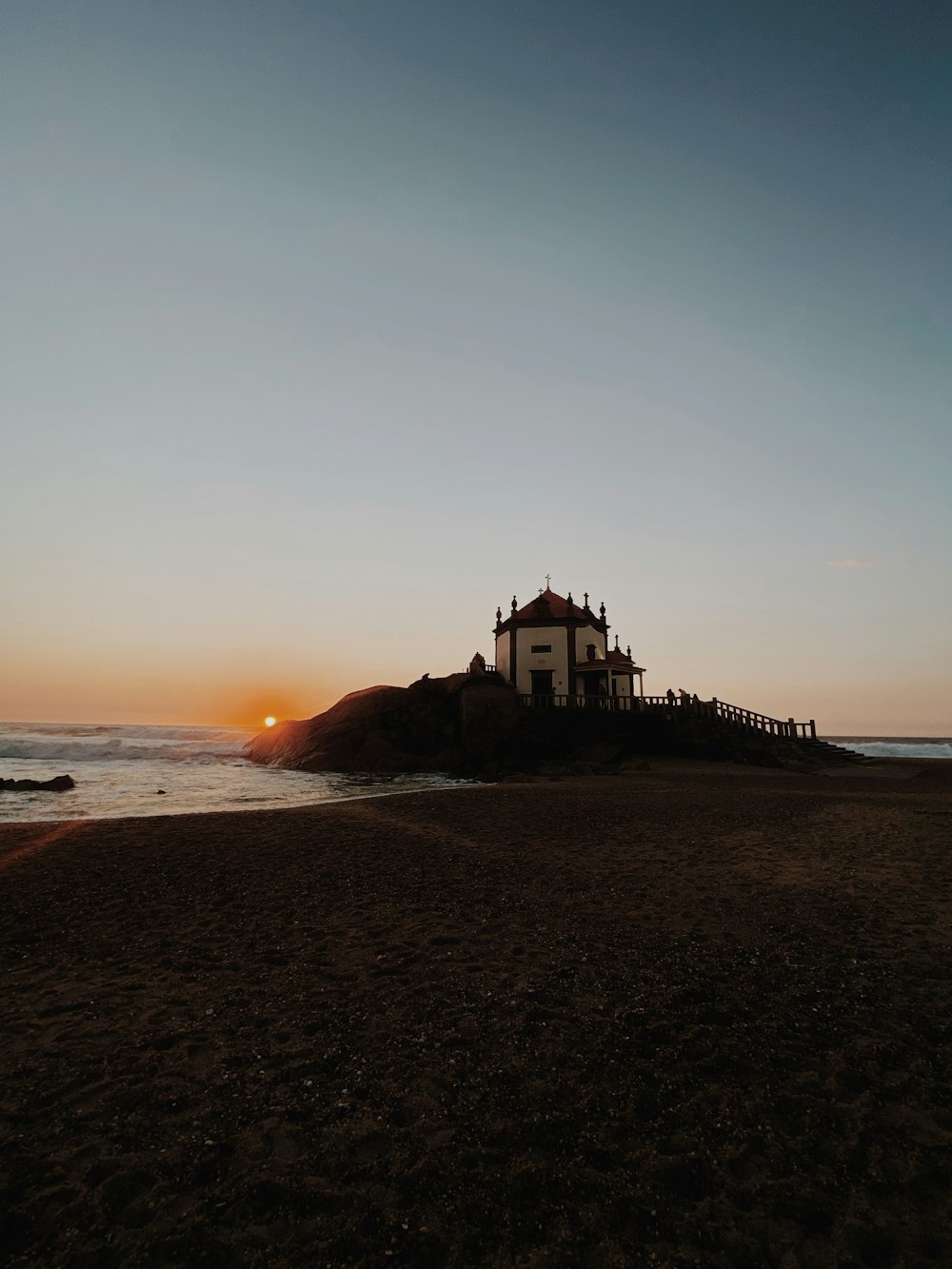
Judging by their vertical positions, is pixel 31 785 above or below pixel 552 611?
below

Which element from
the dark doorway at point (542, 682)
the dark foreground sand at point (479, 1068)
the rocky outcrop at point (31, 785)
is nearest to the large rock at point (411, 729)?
the dark doorway at point (542, 682)

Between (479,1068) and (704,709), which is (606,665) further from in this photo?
(479,1068)

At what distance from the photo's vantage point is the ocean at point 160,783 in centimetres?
2355

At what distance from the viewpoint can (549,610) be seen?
49.7 meters

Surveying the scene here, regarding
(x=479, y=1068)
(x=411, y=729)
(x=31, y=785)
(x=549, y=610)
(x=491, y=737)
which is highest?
(x=549, y=610)

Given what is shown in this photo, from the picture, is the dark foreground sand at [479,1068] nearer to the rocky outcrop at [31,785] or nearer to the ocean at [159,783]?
the ocean at [159,783]

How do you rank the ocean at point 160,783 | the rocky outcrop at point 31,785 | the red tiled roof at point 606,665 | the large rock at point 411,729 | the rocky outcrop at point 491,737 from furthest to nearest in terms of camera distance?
the red tiled roof at point 606,665 → the large rock at point 411,729 → the rocky outcrop at point 491,737 → the rocky outcrop at point 31,785 → the ocean at point 160,783

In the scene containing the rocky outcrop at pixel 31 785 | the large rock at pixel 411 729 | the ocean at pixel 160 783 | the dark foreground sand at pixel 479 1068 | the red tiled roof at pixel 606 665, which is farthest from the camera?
the red tiled roof at pixel 606 665

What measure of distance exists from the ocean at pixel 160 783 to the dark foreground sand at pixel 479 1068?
40.1ft

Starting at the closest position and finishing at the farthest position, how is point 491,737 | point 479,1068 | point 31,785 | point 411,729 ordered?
1. point 479,1068
2. point 31,785
3. point 491,737
4. point 411,729

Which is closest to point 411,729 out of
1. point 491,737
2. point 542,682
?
point 491,737

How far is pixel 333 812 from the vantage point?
20.8m

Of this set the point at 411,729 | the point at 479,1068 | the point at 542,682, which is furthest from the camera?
the point at 542,682

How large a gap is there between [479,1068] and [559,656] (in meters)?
42.8
